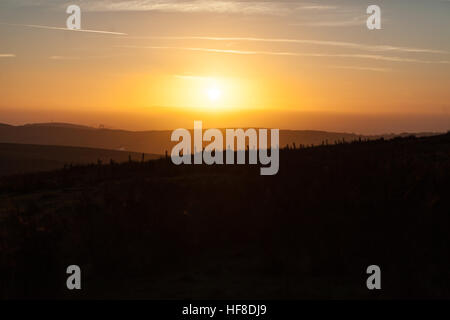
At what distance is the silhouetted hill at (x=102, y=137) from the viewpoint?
133 meters

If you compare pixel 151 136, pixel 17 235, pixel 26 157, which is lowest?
pixel 17 235

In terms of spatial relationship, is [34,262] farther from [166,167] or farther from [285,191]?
[166,167]

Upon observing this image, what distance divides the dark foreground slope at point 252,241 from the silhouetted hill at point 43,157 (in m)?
46.2

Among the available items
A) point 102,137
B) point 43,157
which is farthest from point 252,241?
point 102,137

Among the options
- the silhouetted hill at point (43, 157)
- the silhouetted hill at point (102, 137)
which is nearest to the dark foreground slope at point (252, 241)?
the silhouetted hill at point (43, 157)

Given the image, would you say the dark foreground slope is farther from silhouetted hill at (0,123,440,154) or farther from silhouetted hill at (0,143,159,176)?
silhouetted hill at (0,123,440,154)

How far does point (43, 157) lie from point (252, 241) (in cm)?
6906

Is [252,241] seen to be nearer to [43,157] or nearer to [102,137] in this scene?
[43,157]

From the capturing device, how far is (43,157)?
238 ft

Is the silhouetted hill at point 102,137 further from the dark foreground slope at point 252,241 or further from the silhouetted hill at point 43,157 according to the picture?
the dark foreground slope at point 252,241

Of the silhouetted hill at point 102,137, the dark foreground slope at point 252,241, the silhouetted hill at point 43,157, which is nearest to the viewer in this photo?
the dark foreground slope at point 252,241

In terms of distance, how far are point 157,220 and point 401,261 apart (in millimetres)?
3137

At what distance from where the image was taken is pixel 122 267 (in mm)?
6898
